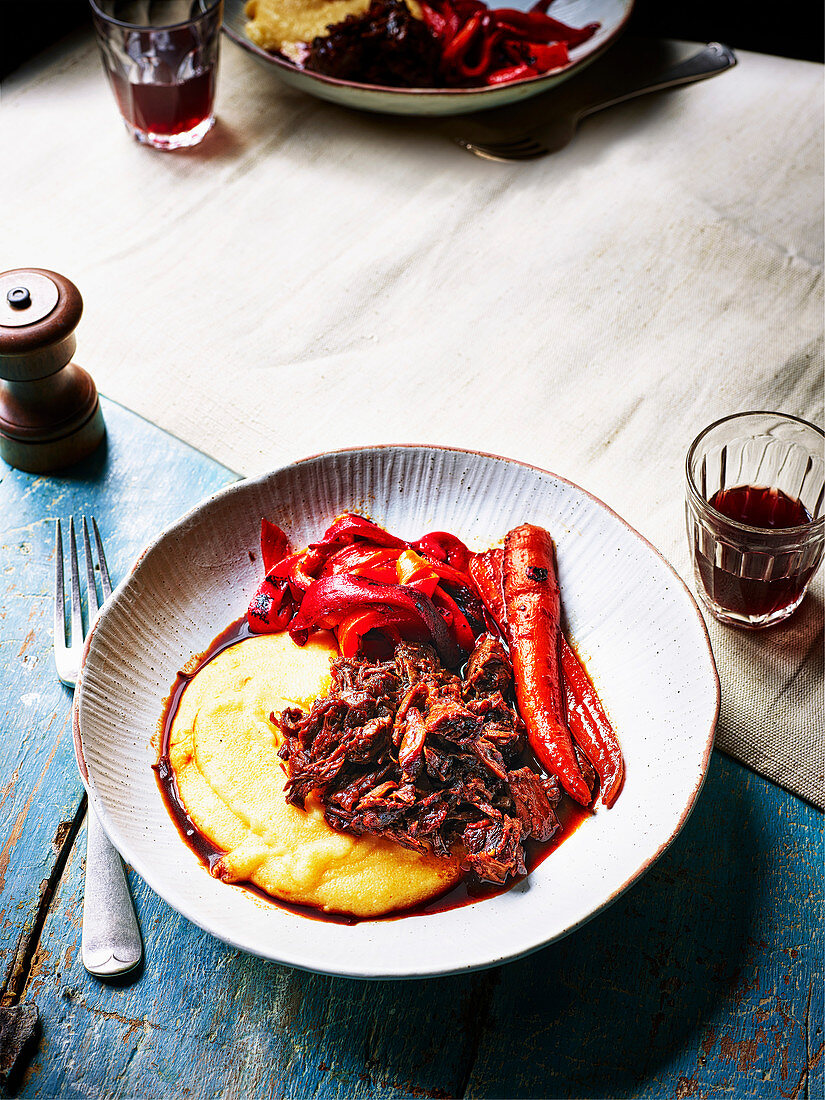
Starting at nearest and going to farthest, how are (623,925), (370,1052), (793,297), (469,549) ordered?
(370,1052), (623,925), (469,549), (793,297)

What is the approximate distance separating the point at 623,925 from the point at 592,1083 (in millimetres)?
268

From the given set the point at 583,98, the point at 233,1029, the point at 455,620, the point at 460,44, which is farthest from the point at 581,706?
the point at 583,98

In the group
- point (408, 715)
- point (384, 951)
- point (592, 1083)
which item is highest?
point (408, 715)

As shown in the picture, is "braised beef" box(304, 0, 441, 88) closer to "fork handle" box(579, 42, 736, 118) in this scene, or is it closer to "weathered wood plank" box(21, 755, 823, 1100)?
"fork handle" box(579, 42, 736, 118)

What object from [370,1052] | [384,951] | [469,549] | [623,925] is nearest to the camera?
[384,951]

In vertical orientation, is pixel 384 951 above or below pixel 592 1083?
above

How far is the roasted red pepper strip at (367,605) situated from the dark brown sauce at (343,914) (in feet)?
0.91

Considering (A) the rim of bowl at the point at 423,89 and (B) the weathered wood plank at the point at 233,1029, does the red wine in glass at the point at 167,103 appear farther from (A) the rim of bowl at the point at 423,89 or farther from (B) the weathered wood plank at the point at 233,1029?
(B) the weathered wood plank at the point at 233,1029

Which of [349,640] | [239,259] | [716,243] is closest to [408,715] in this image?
[349,640]

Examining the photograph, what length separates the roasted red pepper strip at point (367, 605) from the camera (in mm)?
1816

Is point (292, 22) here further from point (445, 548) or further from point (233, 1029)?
point (233, 1029)

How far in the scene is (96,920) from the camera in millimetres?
1647

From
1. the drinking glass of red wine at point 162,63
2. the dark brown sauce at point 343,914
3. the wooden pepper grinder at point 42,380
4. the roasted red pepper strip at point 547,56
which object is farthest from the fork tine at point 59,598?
the roasted red pepper strip at point 547,56

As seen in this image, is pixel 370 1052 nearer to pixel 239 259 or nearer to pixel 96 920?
pixel 96 920
